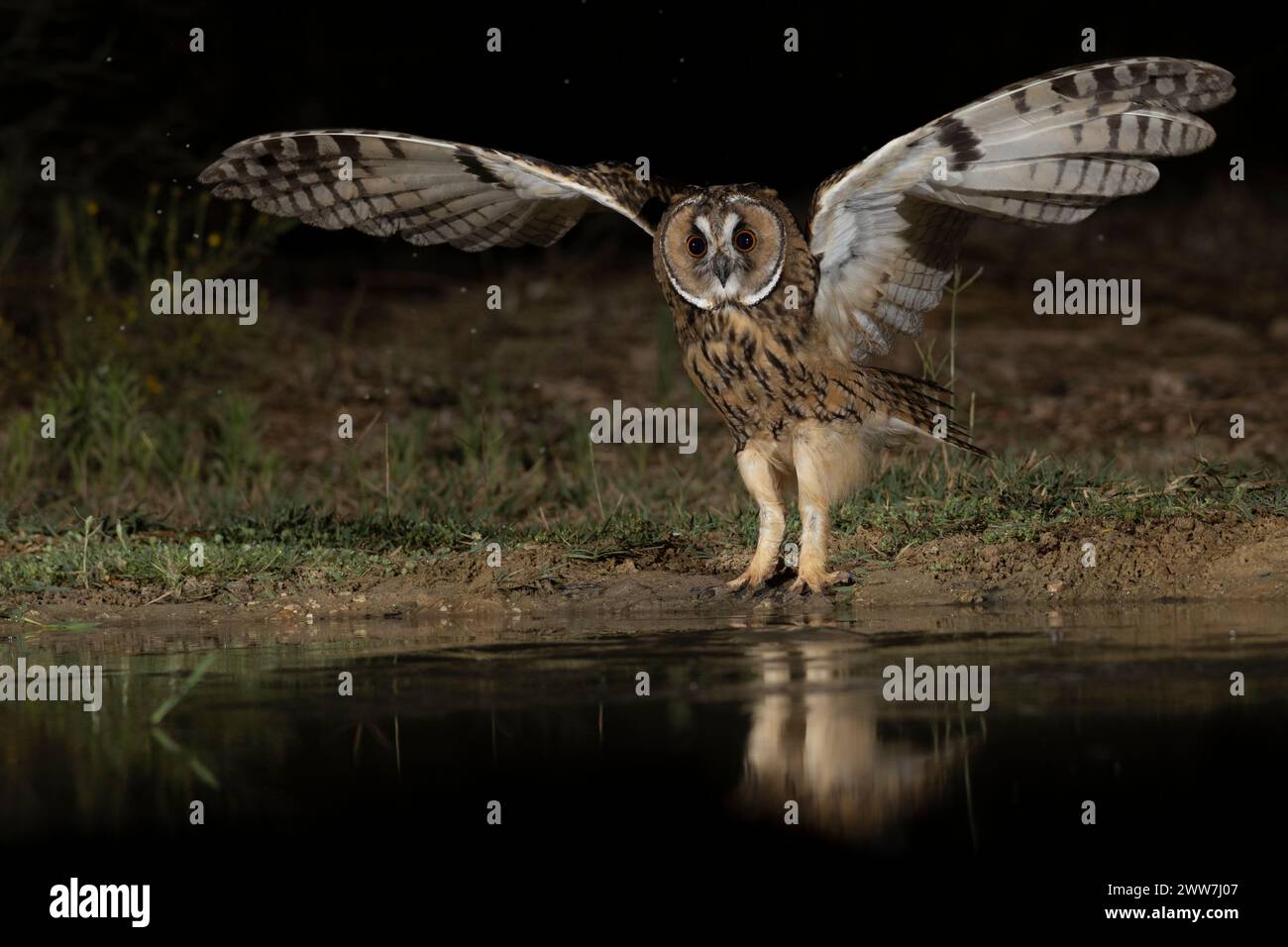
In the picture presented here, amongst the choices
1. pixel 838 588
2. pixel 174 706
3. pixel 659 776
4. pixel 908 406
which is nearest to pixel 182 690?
pixel 174 706

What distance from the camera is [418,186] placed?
834 centimetres

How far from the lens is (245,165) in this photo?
8.20 m

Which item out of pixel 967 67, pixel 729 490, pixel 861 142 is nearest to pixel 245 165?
pixel 729 490

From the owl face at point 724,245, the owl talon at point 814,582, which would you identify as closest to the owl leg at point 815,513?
the owl talon at point 814,582

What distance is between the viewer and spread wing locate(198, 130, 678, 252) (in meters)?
7.89

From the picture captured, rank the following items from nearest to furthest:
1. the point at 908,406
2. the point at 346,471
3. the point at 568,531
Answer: the point at 908,406
the point at 568,531
the point at 346,471

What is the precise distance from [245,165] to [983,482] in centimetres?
379

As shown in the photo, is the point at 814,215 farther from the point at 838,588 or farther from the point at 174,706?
the point at 174,706

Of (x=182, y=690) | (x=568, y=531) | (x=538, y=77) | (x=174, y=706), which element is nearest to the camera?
(x=174, y=706)

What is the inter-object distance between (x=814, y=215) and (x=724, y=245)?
14.8 inches

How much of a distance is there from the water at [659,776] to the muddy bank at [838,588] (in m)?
0.86

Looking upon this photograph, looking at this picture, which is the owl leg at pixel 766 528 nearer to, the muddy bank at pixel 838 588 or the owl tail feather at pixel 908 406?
the muddy bank at pixel 838 588

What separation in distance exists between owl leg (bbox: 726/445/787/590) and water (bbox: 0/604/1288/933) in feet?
3.21

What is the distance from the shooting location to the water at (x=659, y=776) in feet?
13.1
